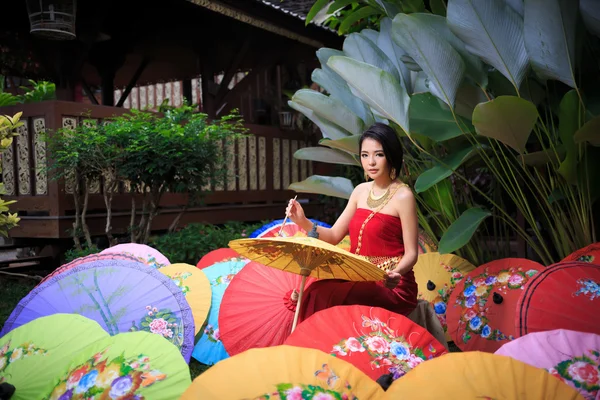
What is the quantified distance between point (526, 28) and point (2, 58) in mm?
6447

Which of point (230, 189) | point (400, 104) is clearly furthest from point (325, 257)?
point (230, 189)

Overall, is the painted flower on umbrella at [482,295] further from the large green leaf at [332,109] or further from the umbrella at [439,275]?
the large green leaf at [332,109]

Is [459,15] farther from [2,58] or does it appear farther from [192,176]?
[2,58]

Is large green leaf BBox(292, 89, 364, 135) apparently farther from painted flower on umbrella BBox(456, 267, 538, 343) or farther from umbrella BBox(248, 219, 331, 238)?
painted flower on umbrella BBox(456, 267, 538, 343)

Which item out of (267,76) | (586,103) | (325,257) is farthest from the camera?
(267,76)

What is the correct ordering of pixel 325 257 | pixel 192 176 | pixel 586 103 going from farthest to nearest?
pixel 192 176 → pixel 586 103 → pixel 325 257

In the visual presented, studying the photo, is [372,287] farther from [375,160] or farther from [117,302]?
[117,302]

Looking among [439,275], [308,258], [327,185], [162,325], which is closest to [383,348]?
[308,258]

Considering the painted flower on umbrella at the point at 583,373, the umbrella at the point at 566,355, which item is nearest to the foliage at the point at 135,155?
the umbrella at the point at 566,355

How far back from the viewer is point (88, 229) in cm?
552

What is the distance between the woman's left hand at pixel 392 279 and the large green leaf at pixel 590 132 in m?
1.08

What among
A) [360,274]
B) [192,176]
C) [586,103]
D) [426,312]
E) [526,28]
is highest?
[526,28]

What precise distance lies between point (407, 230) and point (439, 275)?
1.21 metres

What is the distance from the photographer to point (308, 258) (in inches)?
85.7
